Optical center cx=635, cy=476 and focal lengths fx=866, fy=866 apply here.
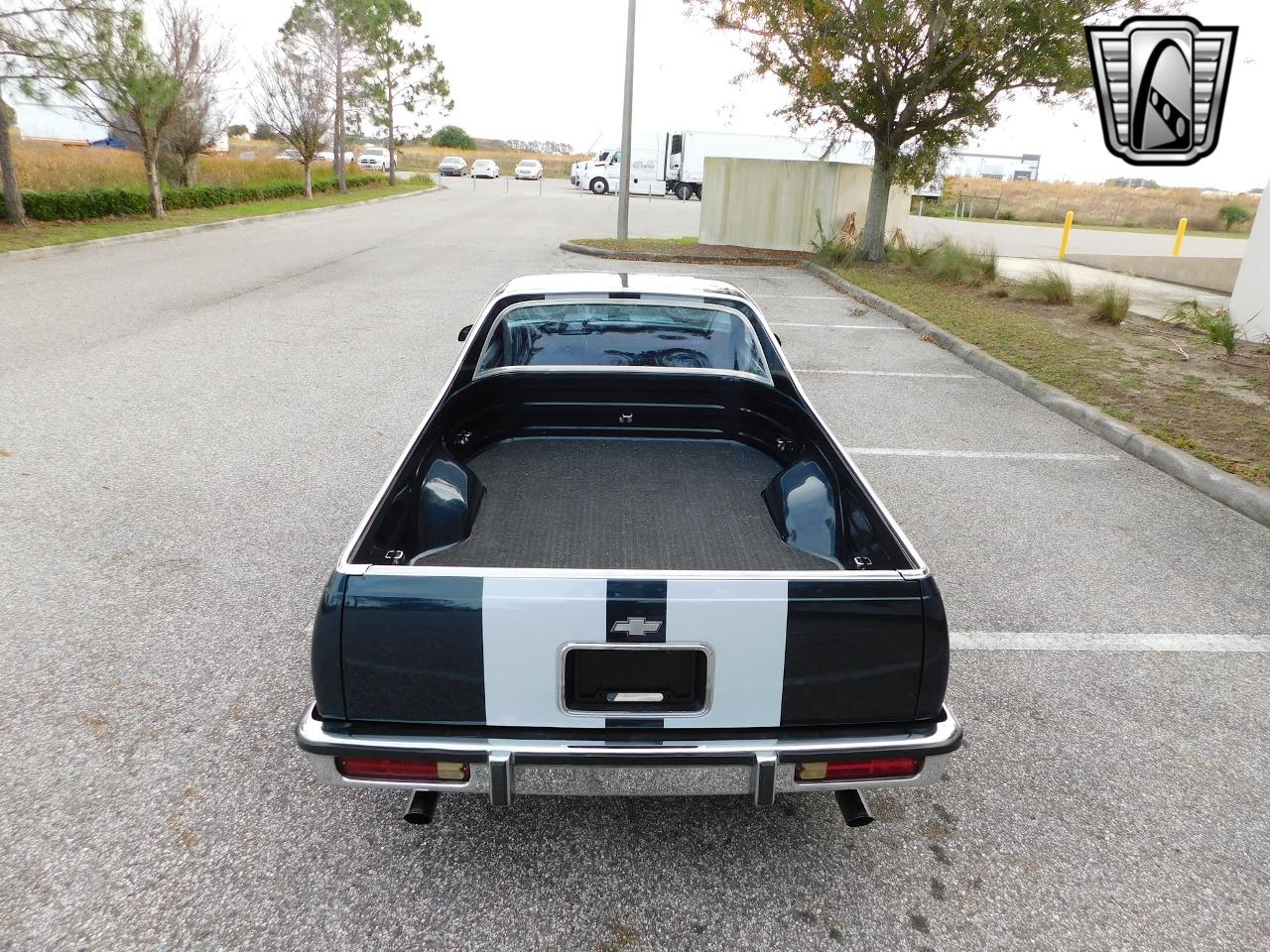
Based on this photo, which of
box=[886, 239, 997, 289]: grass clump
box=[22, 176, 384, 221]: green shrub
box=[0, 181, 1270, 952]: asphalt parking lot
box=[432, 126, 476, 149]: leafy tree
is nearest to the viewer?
box=[0, 181, 1270, 952]: asphalt parking lot

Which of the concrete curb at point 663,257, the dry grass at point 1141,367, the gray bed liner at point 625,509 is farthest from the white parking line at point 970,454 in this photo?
the concrete curb at point 663,257

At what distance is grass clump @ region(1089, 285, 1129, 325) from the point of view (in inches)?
429

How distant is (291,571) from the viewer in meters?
4.01

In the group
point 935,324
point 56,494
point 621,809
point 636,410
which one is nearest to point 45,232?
point 56,494

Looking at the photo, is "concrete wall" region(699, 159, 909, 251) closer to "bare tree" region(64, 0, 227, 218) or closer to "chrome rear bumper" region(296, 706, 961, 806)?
"bare tree" region(64, 0, 227, 218)

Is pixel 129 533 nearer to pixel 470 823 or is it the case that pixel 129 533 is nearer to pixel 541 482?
pixel 541 482

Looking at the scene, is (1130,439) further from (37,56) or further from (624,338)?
(37,56)

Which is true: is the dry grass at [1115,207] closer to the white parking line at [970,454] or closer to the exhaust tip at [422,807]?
the white parking line at [970,454]

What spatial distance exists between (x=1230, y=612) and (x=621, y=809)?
3182 millimetres

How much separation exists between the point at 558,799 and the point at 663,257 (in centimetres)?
1563

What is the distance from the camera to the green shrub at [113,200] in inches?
722

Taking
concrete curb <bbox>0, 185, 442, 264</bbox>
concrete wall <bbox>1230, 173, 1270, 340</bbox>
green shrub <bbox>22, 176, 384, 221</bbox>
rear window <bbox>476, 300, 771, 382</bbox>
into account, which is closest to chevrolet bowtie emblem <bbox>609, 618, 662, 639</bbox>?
rear window <bbox>476, 300, 771, 382</bbox>

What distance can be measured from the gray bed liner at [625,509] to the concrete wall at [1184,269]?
16.3 meters

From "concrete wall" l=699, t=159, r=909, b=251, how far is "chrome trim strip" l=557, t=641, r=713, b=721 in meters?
18.9
